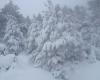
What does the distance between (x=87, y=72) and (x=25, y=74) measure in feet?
4.02

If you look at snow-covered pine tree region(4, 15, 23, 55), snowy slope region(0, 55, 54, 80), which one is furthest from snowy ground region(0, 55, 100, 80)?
snow-covered pine tree region(4, 15, 23, 55)

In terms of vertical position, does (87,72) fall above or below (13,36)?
below

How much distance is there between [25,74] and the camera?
2994mm

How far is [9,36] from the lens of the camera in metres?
3.75

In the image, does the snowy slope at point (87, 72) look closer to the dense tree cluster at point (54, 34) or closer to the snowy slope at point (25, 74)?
the dense tree cluster at point (54, 34)

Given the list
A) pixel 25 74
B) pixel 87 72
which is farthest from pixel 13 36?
pixel 87 72

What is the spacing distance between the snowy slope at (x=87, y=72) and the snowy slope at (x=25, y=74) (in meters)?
0.50

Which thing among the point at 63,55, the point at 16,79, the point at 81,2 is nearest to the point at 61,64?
the point at 63,55

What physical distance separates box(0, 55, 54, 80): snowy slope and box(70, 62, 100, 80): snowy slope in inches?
19.7

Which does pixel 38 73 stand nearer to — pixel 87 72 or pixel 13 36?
pixel 87 72

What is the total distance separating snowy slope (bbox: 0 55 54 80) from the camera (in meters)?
2.93

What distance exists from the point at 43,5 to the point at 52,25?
0.79 metres

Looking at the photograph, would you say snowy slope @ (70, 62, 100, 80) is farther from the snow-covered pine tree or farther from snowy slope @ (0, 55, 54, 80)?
the snow-covered pine tree

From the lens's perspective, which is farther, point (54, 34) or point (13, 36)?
point (13, 36)
